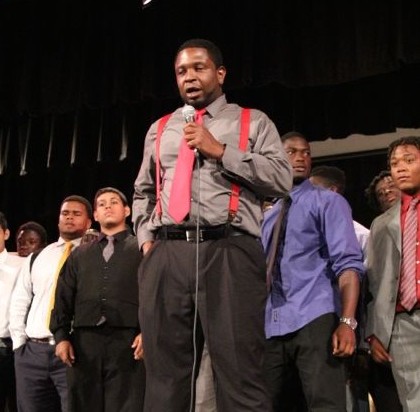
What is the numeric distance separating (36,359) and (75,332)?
535 millimetres

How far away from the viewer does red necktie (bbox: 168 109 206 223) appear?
6.81 feet

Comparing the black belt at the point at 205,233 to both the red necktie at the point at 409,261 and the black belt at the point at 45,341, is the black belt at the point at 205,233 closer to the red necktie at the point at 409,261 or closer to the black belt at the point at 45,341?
the red necktie at the point at 409,261

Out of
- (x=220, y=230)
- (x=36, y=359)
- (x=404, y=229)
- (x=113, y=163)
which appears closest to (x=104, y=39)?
(x=113, y=163)

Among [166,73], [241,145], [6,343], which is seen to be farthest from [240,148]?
[166,73]

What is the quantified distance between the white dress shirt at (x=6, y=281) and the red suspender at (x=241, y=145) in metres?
2.84

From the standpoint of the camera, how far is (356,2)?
16.5 ft

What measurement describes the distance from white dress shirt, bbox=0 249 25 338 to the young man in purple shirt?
2.25m

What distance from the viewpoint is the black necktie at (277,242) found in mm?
2809

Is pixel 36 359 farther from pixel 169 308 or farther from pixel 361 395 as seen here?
pixel 169 308

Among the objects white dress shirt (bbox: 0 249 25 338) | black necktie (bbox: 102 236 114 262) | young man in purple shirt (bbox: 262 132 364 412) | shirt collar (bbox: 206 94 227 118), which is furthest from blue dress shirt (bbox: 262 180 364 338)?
white dress shirt (bbox: 0 249 25 338)

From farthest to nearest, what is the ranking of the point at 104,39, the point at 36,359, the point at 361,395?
the point at 104,39, the point at 36,359, the point at 361,395

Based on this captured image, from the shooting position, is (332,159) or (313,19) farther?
(332,159)

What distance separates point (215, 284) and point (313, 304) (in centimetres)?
84

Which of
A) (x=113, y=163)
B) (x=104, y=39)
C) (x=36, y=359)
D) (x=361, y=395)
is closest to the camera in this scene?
(x=361, y=395)
